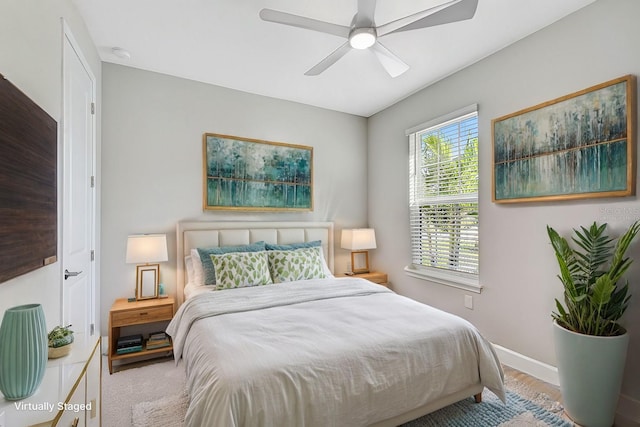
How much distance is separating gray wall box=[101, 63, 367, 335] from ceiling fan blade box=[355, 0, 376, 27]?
2.04 metres

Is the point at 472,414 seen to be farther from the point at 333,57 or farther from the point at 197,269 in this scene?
the point at 333,57

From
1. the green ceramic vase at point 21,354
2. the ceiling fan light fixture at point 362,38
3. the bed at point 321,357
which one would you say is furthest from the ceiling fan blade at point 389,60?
the green ceramic vase at point 21,354

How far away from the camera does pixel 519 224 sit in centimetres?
257

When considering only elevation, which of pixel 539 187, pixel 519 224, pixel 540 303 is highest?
pixel 539 187

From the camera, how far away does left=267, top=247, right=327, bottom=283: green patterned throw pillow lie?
3076 millimetres

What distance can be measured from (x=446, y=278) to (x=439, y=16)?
2.42m

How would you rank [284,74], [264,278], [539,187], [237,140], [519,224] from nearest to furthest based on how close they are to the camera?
1. [539,187]
2. [519,224]
3. [264,278]
4. [284,74]
5. [237,140]

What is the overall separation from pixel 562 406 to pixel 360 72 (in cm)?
322

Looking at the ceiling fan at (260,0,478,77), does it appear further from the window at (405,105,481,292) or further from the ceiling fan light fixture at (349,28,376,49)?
the window at (405,105,481,292)

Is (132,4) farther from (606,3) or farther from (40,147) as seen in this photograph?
(606,3)

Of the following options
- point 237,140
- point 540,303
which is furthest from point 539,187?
point 237,140

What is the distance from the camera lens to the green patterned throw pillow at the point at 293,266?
10.1 ft

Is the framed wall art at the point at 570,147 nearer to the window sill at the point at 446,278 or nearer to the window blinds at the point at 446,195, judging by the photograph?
the window blinds at the point at 446,195

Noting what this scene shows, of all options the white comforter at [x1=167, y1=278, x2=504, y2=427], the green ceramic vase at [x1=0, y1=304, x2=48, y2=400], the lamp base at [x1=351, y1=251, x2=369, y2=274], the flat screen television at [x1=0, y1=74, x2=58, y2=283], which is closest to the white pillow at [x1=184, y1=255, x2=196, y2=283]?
the white comforter at [x1=167, y1=278, x2=504, y2=427]
